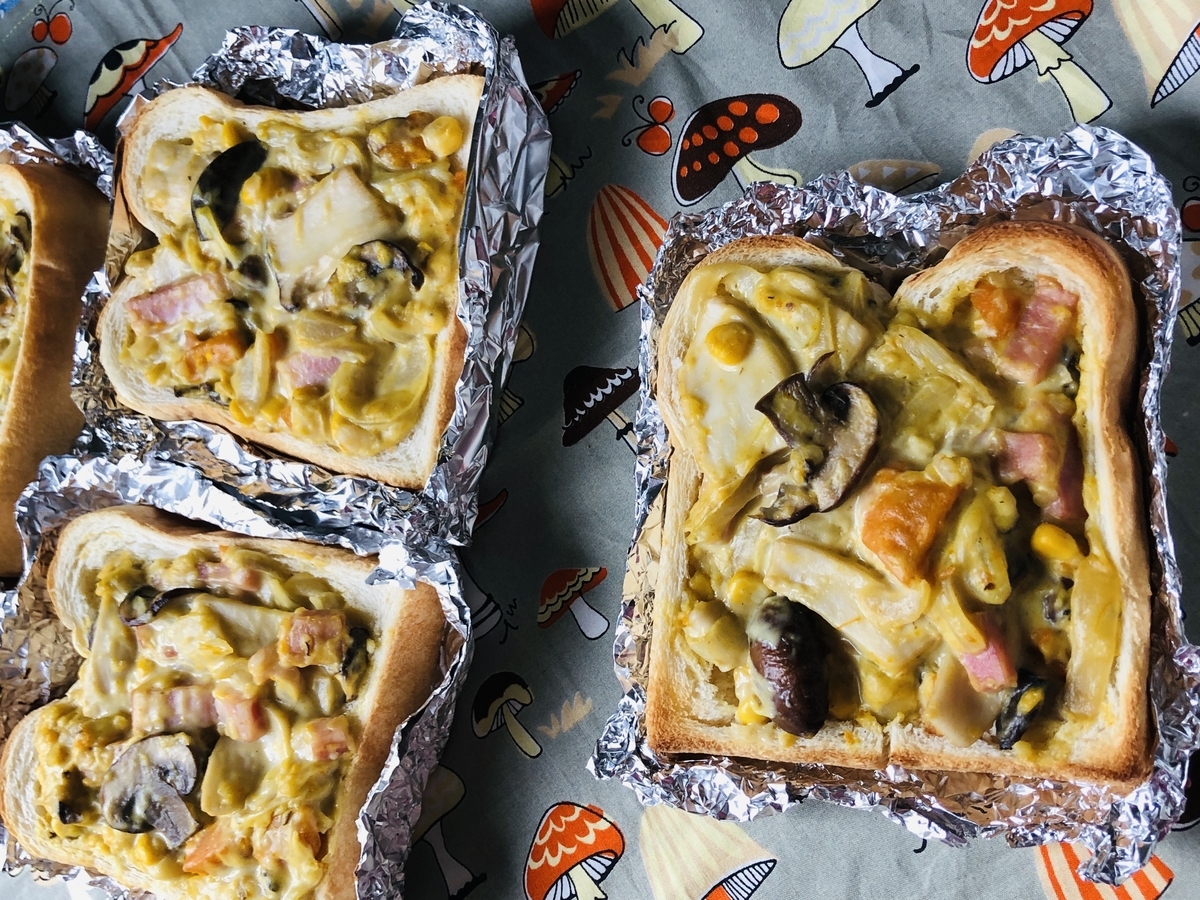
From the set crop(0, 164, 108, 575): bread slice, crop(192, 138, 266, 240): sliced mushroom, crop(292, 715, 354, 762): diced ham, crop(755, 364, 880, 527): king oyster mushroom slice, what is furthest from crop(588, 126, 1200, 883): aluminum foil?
crop(0, 164, 108, 575): bread slice

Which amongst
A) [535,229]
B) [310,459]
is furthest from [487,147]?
[310,459]

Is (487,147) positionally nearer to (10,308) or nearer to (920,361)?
(920,361)

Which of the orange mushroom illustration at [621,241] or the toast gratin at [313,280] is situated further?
the orange mushroom illustration at [621,241]

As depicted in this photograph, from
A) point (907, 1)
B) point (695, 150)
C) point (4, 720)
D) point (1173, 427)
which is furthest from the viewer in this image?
point (4, 720)

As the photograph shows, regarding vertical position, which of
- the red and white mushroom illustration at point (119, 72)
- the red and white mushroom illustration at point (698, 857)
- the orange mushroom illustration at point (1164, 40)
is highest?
the red and white mushroom illustration at point (119, 72)

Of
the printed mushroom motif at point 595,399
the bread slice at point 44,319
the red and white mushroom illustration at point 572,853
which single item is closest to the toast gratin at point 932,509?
the printed mushroom motif at point 595,399

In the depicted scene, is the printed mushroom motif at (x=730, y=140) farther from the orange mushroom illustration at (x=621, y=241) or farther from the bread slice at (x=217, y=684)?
the bread slice at (x=217, y=684)

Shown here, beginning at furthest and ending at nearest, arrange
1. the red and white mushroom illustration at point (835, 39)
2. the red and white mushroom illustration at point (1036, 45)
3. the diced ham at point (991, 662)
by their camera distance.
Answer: the red and white mushroom illustration at point (835, 39) < the red and white mushroom illustration at point (1036, 45) < the diced ham at point (991, 662)

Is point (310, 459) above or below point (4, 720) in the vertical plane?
above
